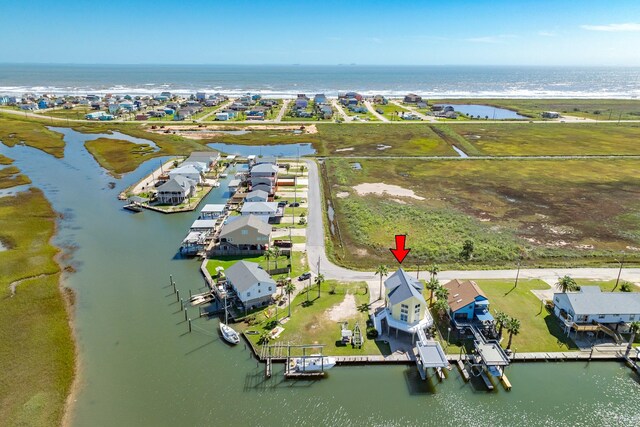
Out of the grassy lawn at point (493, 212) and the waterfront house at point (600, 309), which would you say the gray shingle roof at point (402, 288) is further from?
the waterfront house at point (600, 309)

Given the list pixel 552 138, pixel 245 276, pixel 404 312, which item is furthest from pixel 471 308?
pixel 552 138

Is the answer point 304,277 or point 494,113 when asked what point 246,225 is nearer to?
point 304,277

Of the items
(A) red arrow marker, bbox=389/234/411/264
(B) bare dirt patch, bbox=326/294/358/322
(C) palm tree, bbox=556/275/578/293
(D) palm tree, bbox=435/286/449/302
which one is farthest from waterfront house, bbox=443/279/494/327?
(A) red arrow marker, bbox=389/234/411/264

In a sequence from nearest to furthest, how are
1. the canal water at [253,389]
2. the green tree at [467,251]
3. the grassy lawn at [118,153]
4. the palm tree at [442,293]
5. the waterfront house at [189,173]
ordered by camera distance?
the canal water at [253,389] → the palm tree at [442,293] → the green tree at [467,251] → the waterfront house at [189,173] → the grassy lawn at [118,153]

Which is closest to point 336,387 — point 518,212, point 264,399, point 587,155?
point 264,399

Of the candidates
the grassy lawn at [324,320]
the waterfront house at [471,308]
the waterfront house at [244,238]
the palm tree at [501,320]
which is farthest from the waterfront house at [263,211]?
the palm tree at [501,320]

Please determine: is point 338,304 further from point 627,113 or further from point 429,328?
point 627,113

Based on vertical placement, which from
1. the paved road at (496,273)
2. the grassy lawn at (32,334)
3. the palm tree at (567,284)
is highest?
the palm tree at (567,284)
